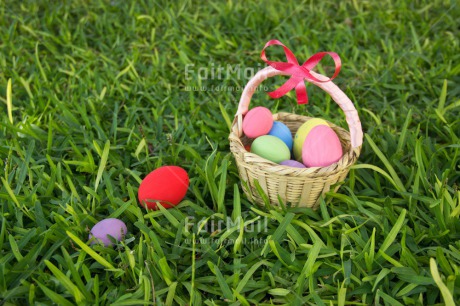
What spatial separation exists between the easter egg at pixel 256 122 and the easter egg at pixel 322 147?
175mm

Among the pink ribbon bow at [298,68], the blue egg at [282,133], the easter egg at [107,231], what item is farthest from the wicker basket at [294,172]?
the easter egg at [107,231]

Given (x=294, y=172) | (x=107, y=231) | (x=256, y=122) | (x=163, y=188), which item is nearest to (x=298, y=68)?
(x=256, y=122)

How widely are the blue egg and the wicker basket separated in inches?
5.5

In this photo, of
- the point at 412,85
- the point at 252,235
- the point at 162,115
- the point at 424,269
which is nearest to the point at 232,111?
the point at 162,115

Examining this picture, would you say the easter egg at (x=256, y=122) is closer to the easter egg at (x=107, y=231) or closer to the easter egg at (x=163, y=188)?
the easter egg at (x=163, y=188)

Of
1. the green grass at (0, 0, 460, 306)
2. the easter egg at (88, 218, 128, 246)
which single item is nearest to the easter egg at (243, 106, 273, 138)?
the green grass at (0, 0, 460, 306)

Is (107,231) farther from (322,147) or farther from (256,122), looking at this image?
(322,147)

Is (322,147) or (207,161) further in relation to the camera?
(207,161)

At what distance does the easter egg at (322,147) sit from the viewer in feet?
4.77

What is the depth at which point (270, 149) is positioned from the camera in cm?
152

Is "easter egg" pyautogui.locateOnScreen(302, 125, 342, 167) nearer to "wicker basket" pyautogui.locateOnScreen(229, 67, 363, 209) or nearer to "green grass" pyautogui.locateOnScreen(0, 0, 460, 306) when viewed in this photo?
"wicker basket" pyautogui.locateOnScreen(229, 67, 363, 209)

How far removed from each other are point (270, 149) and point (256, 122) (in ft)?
0.39

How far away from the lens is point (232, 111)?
206 cm

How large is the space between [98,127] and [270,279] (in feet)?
3.33
